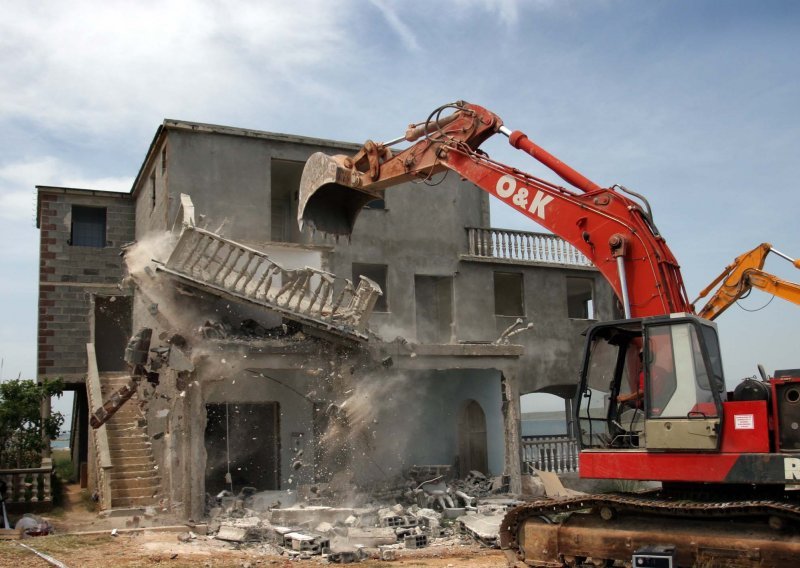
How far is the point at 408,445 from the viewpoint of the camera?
73.5 ft

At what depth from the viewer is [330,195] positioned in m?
13.3

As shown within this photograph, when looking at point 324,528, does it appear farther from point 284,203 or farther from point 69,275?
point 69,275

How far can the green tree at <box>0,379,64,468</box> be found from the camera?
70.5 ft

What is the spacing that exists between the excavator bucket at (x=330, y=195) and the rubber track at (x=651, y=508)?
18.8 feet

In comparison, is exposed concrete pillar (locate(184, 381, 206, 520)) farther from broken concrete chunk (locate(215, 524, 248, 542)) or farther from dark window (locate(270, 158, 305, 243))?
dark window (locate(270, 158, 305, 243))

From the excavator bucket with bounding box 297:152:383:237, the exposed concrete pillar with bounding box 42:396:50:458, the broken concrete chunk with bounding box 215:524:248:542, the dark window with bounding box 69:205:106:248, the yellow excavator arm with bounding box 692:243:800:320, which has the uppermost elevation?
the dark window with bounding box 69:205:106:248

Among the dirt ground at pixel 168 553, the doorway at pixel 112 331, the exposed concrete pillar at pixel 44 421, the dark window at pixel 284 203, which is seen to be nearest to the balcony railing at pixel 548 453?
the dark window at pixel 284 203

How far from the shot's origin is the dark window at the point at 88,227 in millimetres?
26938

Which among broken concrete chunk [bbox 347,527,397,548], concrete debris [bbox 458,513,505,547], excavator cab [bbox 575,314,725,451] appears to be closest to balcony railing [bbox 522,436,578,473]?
concrete debris [bbox 458,513,505,547]

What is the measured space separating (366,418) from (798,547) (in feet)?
39.8

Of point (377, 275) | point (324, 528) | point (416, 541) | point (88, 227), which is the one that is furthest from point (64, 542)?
point (88, 227)

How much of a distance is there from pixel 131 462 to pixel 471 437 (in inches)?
361

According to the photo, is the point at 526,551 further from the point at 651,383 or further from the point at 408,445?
the point at 408,445

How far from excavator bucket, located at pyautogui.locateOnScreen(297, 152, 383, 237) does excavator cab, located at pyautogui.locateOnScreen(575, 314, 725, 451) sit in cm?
547
